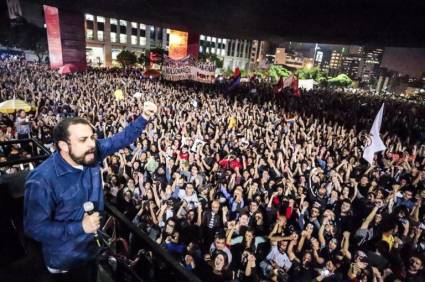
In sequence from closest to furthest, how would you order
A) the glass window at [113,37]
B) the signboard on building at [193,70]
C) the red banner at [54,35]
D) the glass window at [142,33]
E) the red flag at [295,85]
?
the red flag at [295,85], the signboard on building at [193,70], the red banner at [54,35], the glass window at [113,37], the glass window at [142,33]

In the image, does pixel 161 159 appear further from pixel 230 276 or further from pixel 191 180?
pixel 230 276

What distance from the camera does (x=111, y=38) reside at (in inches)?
2339

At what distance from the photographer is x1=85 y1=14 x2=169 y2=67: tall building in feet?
186

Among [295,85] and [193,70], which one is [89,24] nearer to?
[193,70]

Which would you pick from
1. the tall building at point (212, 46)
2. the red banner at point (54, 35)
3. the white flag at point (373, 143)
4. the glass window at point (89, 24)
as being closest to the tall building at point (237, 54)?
the tall building at point (212, 46)

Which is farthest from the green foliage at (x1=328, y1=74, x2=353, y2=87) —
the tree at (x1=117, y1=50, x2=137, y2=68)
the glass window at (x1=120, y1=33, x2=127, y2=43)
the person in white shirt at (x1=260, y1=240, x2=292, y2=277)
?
the person in white shirt at (x1=260, y1=240, x2=292, y2=277)

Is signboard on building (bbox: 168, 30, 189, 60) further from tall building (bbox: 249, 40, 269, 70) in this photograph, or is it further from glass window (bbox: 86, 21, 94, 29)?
tall building (bbox: 249, 40, 269, 70)

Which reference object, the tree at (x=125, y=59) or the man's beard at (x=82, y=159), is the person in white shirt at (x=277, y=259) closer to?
the man's beard at (x=82, y=159)

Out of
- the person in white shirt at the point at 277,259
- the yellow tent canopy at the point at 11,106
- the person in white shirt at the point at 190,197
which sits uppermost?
the yellow tent canopy at the point at 11,106

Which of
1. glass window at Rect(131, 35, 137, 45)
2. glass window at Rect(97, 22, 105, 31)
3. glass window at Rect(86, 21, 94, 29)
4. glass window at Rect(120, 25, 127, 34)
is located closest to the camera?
glass window at Rect(86, 21, 94, 29)

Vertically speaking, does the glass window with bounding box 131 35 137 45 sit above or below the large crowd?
above

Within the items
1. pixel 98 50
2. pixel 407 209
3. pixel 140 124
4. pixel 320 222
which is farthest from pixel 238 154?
pixel 98 50

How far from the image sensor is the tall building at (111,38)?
2229 inches

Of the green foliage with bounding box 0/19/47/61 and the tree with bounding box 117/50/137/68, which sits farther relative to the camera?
the green foliage with bounding box 0/19/47/61
